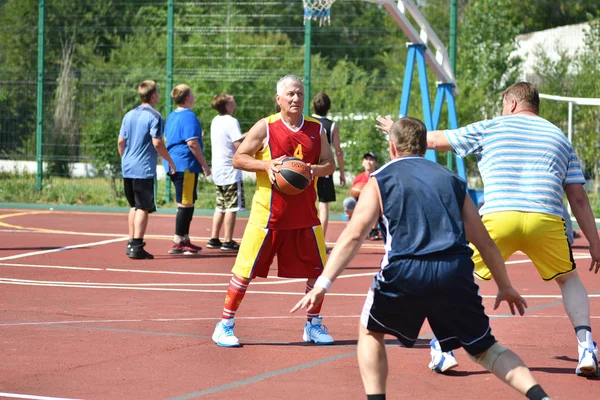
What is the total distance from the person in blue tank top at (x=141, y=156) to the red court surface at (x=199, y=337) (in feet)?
1.58

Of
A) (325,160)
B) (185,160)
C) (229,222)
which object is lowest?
(229,222)

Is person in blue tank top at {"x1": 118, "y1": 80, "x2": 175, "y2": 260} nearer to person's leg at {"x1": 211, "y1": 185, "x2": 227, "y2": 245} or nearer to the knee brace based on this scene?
person's leg at {"x1": 211, "y1": 185, "x2": 227, "y2": 245}

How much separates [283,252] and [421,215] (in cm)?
293

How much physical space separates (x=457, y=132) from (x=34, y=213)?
1548 centimetres

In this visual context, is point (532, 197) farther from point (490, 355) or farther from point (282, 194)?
point (282, 194)

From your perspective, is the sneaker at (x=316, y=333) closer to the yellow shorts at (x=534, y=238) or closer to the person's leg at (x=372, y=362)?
the yellow shorts at (x=534, y=238)

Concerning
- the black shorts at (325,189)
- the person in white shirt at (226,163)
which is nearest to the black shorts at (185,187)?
the person in white shirt at (226,163)

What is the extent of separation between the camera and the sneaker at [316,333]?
827 cm

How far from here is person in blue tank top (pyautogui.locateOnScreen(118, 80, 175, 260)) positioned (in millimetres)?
13609

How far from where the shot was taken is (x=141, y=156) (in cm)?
1370

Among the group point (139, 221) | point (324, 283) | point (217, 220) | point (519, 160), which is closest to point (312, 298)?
point (324, 283)

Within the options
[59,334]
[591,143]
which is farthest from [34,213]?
[59,334]

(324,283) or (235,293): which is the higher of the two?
(324,283)

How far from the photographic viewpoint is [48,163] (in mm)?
24438
